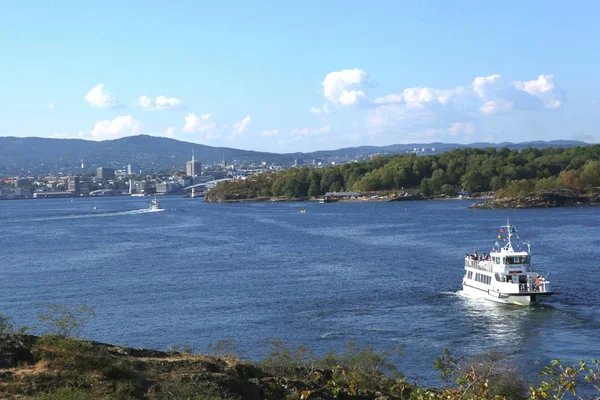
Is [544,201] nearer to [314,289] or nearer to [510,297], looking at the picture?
[314,289]

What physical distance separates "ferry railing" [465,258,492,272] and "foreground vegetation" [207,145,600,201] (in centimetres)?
9943

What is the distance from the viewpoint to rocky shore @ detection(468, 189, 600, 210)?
128 m

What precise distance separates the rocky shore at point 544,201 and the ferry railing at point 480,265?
83908mm

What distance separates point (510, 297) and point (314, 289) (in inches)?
437

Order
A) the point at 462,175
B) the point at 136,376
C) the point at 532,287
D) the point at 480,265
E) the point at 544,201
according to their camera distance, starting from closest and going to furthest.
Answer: the point at 136,376, the point at 532,287, the point at 480,265, the point at 544,201, the point at 462,175

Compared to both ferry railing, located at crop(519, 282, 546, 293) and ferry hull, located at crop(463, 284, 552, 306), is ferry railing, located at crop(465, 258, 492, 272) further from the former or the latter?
ferry railing, located at crop(519, 282, 546, 293)

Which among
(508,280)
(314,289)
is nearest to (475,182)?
(314,289)

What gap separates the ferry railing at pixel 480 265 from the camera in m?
42.7

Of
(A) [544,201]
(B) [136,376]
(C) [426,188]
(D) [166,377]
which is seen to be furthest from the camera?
(C) [426,188]

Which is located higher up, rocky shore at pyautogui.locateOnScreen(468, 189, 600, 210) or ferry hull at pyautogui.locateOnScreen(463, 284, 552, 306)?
rocky shore at pyautogui.locateOnScreen(468, 189, 600, 210)

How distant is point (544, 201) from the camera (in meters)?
129

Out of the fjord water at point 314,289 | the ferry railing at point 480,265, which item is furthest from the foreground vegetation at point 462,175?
the ferry railing at point 480,265

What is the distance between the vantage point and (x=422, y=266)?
178ft

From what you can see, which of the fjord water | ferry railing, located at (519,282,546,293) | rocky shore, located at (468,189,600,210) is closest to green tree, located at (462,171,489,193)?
rocky shore, located at (468,189,600,210)
